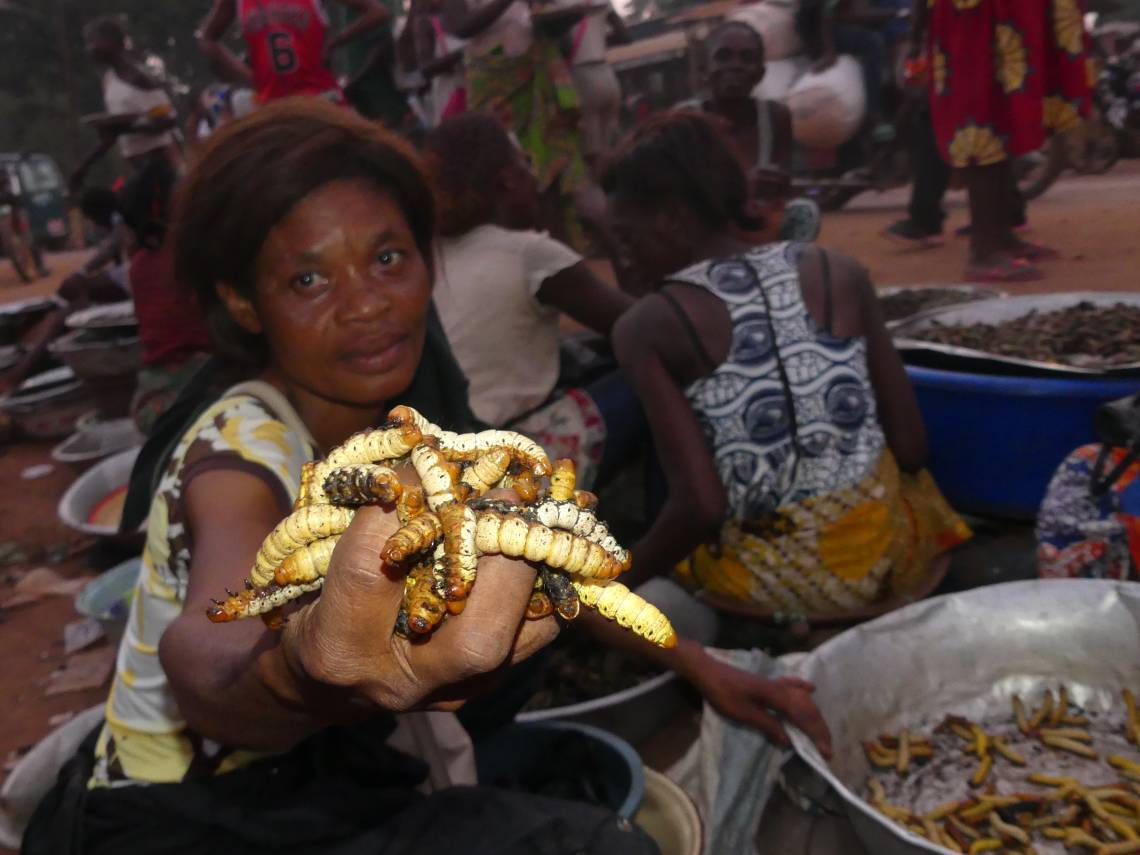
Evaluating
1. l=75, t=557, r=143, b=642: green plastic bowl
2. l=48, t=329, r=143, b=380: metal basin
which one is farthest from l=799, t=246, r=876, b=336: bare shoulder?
l=48, t=329, r=143, b=380: metal basin

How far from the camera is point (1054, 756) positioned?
2.45 meters

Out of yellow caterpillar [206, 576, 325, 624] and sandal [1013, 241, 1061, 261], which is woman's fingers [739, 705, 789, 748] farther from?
sandal [1013, 241, 1061, 261]

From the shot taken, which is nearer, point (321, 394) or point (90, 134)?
point (321, 394)

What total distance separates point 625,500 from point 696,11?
13929mm

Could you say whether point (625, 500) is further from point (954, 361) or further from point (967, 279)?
point (967, 279)

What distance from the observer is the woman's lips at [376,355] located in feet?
6.59

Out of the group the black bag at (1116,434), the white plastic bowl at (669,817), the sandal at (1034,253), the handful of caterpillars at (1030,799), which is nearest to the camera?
the handful of caterpillars at (1030,799)

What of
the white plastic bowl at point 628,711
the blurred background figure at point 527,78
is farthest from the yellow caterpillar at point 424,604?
the blurred background figure at point 527,78

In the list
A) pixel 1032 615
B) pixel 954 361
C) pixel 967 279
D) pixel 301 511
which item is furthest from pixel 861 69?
pixel 301 511

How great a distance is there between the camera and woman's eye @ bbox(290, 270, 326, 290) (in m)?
1.96

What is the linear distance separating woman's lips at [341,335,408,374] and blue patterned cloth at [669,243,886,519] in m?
1.30

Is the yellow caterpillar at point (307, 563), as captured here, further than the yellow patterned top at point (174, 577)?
No

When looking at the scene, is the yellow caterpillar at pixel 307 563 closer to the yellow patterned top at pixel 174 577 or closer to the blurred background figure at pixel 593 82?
the yellow patterned top at pixel 174 577

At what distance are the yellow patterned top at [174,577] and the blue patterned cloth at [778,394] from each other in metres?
1.57
